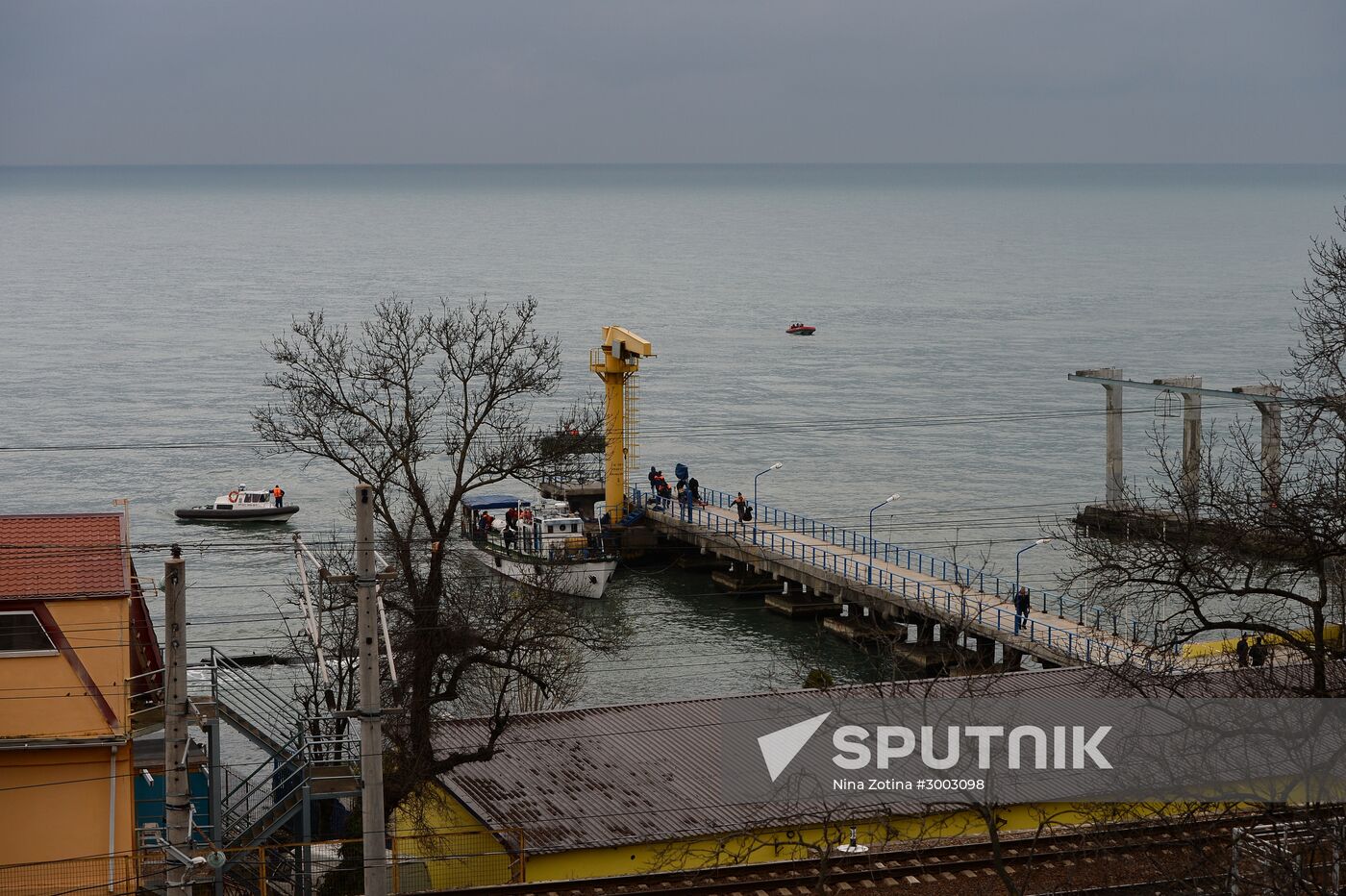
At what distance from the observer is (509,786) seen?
76.6 feet

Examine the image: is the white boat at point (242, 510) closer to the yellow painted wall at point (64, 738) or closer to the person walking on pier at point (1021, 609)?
the person walking on pier at point (1021, 609)

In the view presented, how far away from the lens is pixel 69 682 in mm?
18422

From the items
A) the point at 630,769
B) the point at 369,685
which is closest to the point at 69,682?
the point at 369,685

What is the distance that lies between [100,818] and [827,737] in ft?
31.8

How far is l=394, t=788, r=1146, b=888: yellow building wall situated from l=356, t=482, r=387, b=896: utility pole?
6.22 metres

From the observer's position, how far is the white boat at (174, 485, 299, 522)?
190ft

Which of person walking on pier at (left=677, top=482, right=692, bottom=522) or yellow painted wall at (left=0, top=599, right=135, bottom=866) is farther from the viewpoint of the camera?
person walking on pier at (left=677, top=482, right=692, bottom=522)

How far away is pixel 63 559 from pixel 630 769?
8460 millimetres

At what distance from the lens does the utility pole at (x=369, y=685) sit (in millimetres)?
14031

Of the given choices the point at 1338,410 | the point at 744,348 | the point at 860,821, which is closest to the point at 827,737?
the point at 860,821

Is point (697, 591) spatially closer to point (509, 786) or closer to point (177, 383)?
point (509, 786)

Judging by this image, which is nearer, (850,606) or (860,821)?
(860,821)

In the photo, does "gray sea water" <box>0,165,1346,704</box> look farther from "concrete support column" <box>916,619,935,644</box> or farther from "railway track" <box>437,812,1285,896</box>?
"railway track" <box>437,812,1285,896</box>

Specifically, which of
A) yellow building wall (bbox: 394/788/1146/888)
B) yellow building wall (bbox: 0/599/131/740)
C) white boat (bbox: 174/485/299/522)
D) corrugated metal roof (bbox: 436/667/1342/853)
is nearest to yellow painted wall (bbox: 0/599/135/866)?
yellow building wall (bbox: 0/599/131/740)
